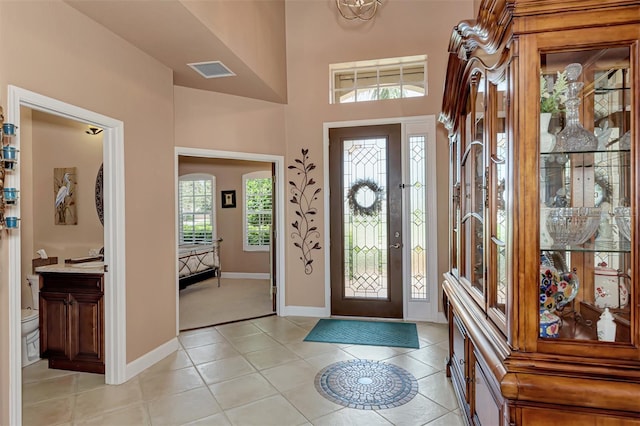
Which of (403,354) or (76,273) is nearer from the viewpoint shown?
(76,273)

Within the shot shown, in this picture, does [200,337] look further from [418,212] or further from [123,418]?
[418,212]

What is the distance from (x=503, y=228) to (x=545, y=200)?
0.74ft

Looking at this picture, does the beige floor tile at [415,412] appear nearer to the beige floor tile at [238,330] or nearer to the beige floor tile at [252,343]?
the beige floor tile at [252,343]

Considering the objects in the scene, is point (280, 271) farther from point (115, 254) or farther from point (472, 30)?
point (472, 30)

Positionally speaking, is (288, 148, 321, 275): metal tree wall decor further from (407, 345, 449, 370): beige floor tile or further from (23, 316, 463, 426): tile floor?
(407, 345, 449, 370): beige floor tile

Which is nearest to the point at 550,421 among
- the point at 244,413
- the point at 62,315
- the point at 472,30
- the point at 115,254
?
the point at 472,30

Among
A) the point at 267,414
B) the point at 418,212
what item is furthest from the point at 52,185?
the point at 418,212

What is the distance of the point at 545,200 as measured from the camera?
1325 mm

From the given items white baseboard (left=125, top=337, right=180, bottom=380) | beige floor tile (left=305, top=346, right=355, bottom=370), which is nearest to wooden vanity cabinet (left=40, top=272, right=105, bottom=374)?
white baseboard (left=125, top=337, right=180, bottom=380)

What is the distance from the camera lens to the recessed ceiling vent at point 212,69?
3.54 m

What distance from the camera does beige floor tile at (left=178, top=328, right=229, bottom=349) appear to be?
13.0 feet

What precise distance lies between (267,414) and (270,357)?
1.01 meters

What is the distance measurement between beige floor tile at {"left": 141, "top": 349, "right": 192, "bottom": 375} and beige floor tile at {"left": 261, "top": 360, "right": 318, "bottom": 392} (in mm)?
826

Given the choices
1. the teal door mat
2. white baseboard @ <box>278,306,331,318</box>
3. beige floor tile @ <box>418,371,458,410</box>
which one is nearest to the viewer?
beige floor tile @ <box>418,371,458,410</box>
